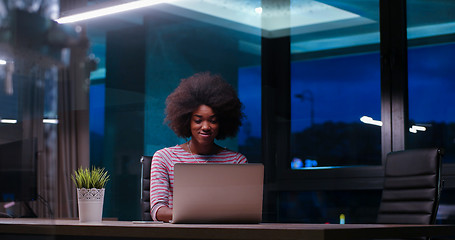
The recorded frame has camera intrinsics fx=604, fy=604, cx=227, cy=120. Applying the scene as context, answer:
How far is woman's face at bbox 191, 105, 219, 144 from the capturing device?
3.01 metres

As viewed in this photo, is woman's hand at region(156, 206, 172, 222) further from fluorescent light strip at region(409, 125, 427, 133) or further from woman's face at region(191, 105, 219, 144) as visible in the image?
fluorescent light strip at region(409, 125, 427, 133)

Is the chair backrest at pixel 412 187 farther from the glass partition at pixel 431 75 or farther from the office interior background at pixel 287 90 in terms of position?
the glass partition at pixel 431 75

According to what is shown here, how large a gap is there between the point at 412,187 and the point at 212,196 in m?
1.43

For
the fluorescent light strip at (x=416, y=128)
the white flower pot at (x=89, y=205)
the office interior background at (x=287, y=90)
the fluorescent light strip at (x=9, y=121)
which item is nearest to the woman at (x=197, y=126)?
the white flower pot at (x=89, y=205)

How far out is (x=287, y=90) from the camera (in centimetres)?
496

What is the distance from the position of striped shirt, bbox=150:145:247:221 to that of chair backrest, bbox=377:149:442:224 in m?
0.79

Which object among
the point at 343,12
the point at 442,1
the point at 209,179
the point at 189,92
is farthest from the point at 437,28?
the point at 209,179

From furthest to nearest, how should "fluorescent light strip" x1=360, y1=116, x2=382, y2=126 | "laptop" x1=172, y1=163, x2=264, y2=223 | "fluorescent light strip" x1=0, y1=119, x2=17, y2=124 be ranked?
1. "fluorescent light strip" x1=360, y1=116, x2=382, y2=126
2. "laptop" x1=172, y1=163, x2=264, y2=223
3. "fluorescent light strip" x1=0, y1=119, x2=17, y2=124

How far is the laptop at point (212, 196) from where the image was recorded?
1.97m

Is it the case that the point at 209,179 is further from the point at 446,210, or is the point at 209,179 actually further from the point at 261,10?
the point at 261,10

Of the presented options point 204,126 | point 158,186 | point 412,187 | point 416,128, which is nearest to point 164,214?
point 158,186

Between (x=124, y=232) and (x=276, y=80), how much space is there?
11.0 feet

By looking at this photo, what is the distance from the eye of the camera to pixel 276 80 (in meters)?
4.98

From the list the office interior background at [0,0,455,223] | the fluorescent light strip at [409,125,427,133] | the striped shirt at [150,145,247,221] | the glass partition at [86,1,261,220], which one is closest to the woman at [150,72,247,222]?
the striped shirt at [150,145,247,221]
